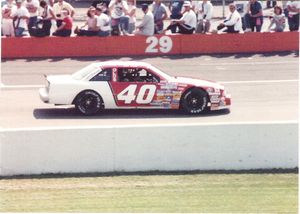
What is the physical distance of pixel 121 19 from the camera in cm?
2391

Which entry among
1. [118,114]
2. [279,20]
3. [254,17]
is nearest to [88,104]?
[118,114]

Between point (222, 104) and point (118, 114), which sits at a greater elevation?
point (222, 104)

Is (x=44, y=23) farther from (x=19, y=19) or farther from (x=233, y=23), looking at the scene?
(x=233, y=23)

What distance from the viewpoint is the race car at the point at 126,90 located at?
646 inches

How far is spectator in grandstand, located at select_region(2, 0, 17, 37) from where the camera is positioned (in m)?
23.3

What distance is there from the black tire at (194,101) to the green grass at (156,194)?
448cm

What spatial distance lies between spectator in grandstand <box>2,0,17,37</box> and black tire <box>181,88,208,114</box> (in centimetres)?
845

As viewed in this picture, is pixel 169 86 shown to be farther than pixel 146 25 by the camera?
No

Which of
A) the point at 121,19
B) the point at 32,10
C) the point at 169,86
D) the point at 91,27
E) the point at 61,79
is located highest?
the point at 32,10

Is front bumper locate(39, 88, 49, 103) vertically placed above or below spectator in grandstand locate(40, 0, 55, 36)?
below

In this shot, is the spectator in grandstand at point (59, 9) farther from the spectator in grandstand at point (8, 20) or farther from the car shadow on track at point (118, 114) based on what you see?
the car shadow on track at point (118, 114)

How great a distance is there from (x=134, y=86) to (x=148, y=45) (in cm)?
739

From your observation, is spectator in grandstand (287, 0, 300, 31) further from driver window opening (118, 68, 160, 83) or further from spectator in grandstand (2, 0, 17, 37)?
driver window opening (118, 68, 160, 83)

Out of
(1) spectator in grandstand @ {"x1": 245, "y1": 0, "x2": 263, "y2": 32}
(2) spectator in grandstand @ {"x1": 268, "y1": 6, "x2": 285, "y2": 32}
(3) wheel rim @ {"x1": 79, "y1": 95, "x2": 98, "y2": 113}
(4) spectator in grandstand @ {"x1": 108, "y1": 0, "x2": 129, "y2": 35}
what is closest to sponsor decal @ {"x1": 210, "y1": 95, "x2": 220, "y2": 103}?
(3) wheel rim @ {"x1": 79, "y1": 95, "x2": 98, "y2": 113}
